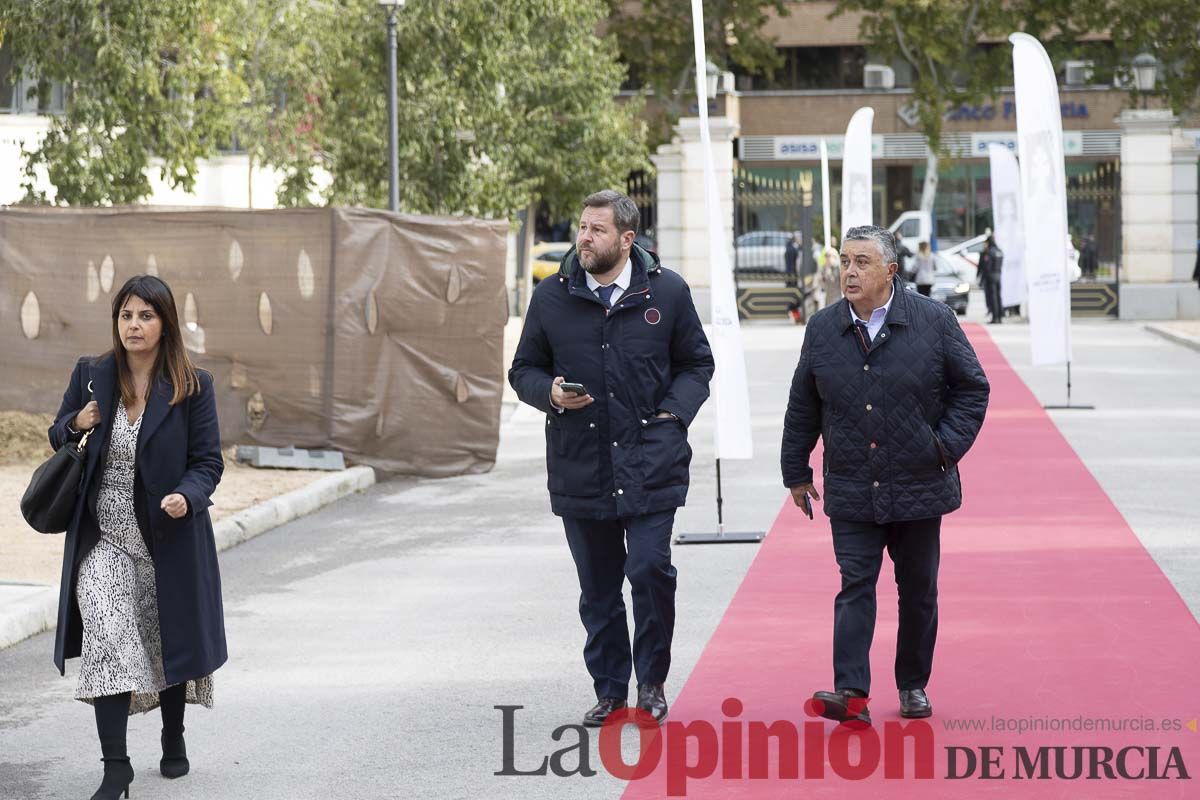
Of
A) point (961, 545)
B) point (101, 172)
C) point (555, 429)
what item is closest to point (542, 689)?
point (555, 429)

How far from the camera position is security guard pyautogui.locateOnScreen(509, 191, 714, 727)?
277 inches

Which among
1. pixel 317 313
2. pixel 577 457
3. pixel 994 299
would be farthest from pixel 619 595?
pixel 994 299

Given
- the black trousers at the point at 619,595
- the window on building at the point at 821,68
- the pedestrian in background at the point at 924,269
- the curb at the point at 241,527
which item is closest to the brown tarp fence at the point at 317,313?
the curb at the point at 241,527

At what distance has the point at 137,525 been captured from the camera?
21.3ft

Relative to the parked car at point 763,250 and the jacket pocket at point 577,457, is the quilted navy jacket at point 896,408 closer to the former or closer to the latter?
the jacket pocket at point 577,457

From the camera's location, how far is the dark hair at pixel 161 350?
21.3ft

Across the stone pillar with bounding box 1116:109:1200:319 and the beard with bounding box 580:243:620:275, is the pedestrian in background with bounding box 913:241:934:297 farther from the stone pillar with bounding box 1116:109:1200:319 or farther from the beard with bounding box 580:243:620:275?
the beard with bounding box 580:243:620:275

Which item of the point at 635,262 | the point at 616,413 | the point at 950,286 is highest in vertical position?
the point at 635,262

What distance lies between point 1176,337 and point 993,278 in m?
7.40

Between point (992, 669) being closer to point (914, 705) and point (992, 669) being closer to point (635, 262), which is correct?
point (914, 705)

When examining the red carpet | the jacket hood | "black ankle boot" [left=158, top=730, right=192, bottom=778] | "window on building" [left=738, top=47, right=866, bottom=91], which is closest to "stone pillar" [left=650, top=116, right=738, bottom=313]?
the red carpet

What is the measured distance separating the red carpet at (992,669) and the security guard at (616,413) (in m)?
0.41

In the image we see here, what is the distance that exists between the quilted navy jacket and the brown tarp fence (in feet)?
29.9

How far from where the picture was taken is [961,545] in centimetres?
1163
